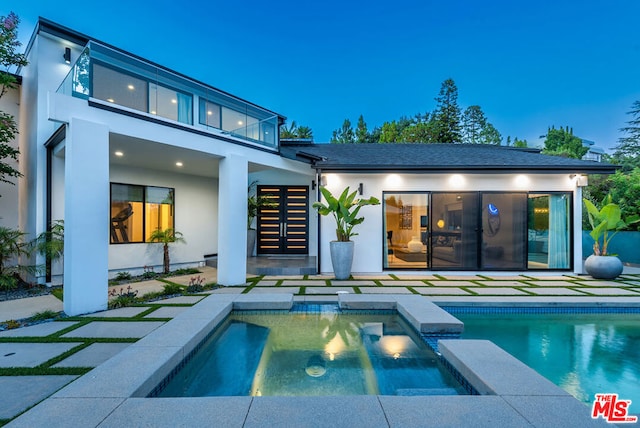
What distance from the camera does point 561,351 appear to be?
4.02 meters

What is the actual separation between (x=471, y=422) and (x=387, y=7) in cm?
2455

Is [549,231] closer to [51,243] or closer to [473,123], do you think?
[51,243]

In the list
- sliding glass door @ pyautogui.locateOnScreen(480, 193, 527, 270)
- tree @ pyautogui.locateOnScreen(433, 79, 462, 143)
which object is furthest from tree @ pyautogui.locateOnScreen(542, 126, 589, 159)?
sliding glass door @ pyautogui.locateOnScreen(480, 193, 527, 270)

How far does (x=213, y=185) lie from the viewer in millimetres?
10562

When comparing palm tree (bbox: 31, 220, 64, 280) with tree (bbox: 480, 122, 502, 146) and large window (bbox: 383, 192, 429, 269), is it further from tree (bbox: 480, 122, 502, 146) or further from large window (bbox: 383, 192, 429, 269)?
tree (bbox: 480, 122, 502, 146)

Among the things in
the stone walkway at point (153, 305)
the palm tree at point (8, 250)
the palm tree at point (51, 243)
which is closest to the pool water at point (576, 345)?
the stone walkway at point (153, 305)

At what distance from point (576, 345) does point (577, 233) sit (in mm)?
5650

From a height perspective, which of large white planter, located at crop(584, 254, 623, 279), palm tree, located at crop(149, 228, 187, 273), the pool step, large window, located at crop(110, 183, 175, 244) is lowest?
the pool step

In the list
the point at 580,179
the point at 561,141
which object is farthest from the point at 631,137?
the point at 580,179

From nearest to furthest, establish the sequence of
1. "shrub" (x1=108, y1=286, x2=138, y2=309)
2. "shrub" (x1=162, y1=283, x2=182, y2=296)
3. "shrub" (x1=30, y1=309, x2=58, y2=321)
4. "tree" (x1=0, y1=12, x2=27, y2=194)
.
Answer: "shrub" (x1=30, y1=309, x2=58, y2=321), "shrub" (x1=108, y1=286, x2=138, y2=309), "shrub" (x1=162, y1=283, x2=182, y2=296), "tree" (x1=0, y1=12, x2=27, y2=194)

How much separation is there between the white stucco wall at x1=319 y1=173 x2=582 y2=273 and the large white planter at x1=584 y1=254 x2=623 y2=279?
2.02 metres

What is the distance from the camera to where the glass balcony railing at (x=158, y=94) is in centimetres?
513

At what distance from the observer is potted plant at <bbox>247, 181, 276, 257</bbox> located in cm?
1011

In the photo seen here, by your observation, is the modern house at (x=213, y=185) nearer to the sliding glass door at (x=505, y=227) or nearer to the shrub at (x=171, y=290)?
the sliding glass door at (x=505, y=227)
